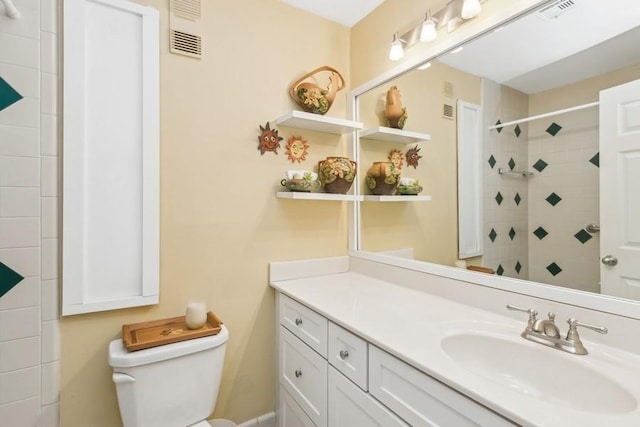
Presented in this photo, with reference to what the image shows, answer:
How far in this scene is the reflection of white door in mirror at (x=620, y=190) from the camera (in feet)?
3.04

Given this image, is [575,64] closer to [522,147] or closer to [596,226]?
[522,147]

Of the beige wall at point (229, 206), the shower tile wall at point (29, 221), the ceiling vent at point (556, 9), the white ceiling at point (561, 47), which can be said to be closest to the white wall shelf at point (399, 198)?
the beige wall at point (229, 206)

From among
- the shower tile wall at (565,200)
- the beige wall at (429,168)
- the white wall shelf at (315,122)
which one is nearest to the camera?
the shower tile wall at (565,200)

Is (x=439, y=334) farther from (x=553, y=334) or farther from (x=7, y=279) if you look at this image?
(x=7, y=279)

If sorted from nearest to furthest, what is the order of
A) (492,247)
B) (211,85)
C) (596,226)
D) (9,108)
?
(596,226), (9,108), (492,247), (211,85)

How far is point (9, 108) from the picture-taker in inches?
45.9

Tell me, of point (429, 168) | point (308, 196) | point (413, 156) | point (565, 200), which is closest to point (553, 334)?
point (565, 200)

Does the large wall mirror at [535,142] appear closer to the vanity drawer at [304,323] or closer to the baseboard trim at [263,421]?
the vanity drawer at [304,323]

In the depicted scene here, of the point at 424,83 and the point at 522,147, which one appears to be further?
the point at 424,83

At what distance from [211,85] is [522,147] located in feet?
4.75

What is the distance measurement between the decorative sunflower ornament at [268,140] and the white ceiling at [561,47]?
101 centimetres

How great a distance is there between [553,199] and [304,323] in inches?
44.0

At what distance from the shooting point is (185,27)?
4.90 feet

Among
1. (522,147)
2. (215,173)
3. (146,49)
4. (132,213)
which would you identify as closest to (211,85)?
(146,49)
